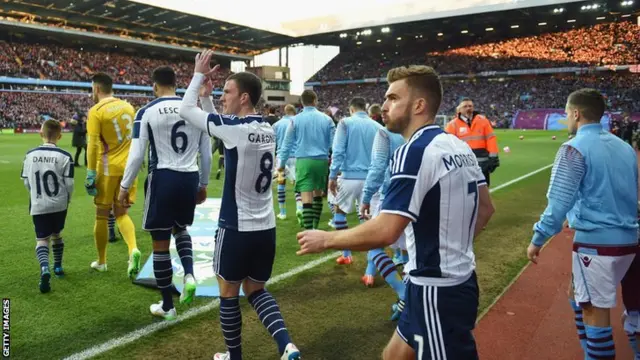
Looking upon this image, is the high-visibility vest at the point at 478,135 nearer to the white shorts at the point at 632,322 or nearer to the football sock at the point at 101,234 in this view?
the white shorts at the point at 632,322

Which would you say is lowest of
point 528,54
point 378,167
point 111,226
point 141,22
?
point 111,226

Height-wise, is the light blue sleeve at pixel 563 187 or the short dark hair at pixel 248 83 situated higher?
the short dark hair at pixel 248 83

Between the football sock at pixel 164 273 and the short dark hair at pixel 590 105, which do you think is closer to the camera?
the short dark hair at pixel 590 105

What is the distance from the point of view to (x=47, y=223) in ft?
17.0

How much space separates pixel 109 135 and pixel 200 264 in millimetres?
1935

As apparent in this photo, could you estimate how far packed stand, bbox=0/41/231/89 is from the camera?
158 ft

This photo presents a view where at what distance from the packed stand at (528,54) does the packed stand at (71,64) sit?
27.0 m

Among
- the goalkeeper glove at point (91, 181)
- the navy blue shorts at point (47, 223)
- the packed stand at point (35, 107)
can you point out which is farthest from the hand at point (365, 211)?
the packed stand at point (35, 107)

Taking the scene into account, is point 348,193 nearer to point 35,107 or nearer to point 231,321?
point 231,321

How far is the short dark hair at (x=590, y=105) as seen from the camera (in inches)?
119

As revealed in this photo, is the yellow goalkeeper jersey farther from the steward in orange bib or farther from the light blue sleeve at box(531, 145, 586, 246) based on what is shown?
the steward in orange bib

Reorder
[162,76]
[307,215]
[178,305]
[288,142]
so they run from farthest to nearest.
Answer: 1. [288,142]
2. [307,215]
3. [178,305]
4. [162,76]

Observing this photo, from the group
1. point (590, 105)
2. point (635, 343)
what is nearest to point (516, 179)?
point (635, 343)

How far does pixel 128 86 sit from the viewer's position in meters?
55.5
